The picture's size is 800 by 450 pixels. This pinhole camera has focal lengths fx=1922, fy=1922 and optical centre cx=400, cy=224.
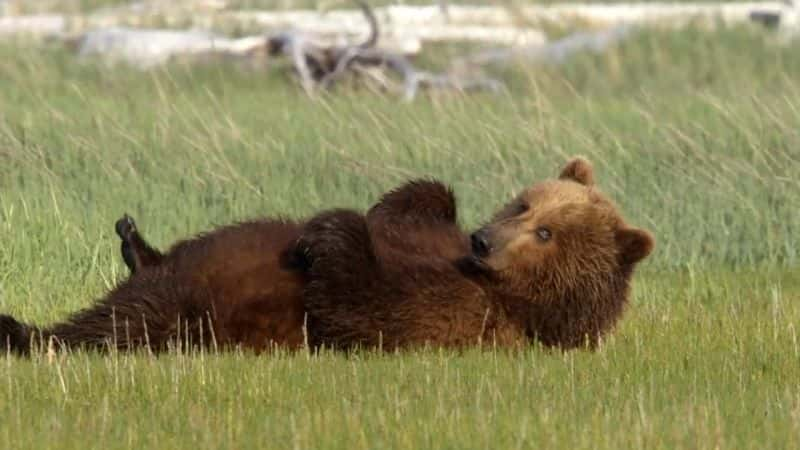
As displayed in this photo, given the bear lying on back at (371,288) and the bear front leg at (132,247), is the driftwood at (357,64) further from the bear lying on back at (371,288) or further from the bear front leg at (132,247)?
the bear lying on back at (371,288)

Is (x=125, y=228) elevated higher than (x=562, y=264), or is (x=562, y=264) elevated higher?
(x=125, y=228)

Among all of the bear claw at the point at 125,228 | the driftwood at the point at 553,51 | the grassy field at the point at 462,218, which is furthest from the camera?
the driftwood at the point at 553,51

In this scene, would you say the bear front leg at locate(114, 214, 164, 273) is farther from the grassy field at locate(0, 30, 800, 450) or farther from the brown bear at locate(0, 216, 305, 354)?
the grassy field at locate(0, 30, 800, 450)

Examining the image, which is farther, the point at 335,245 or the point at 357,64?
the point at 357,64

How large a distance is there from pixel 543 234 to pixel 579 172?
2.24ft

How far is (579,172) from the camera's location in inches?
292

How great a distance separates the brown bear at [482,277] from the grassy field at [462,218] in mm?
142

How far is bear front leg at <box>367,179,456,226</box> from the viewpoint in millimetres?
7164

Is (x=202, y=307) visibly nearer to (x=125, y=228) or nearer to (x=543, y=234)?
(x=125, y=228)

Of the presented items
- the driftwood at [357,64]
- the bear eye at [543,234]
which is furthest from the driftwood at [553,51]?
the bear eye at [543,234]

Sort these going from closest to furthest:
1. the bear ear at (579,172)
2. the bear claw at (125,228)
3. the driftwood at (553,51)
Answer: the bear claw at (125,228) → the bear ear at (579,172) → the driftwood at (553,51)

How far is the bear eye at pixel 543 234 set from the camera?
22.4 ft

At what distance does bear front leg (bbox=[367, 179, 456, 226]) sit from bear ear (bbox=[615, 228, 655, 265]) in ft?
2.32

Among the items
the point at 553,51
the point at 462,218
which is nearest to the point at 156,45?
the point at 553,51
